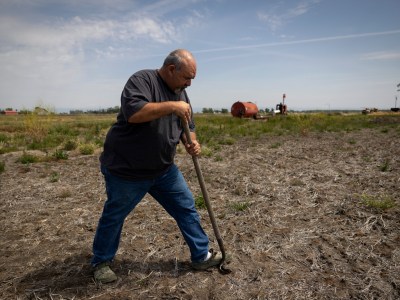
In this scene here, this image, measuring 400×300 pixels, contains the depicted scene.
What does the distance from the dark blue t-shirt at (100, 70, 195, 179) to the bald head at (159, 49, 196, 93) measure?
0.11m

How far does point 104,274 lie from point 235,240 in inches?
68.6

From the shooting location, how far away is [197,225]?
339 cm

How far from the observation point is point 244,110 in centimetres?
2847

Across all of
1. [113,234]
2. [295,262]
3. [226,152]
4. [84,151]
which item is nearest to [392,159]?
[226,152]

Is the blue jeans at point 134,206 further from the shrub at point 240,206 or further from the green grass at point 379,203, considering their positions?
the green grass at point 379,203

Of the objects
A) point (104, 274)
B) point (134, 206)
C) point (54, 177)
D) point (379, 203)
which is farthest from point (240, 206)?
point (54, 177)

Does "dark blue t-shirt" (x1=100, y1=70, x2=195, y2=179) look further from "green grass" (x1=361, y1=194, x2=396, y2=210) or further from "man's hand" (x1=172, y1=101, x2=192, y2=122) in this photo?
"green grass" (x1=361, y1=194, x2=396, y2=210)

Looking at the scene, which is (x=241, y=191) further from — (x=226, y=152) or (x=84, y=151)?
(x=84, y=151)

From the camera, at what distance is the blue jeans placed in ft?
9.90

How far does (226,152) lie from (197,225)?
7.37m

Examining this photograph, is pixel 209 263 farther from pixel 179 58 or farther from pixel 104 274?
pixel 179 58

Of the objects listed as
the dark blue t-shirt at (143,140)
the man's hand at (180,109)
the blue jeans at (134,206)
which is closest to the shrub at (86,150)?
the blue jeans at (134,206)

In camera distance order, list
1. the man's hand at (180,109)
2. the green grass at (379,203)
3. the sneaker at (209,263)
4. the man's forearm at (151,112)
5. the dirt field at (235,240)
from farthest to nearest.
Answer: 1. the green grass at (379,203)
2. the sneaker at (209,263)
3. the dirt field at (235,240)
4. the man's hand at (180,109)
5. the man's forearm at (151,112)

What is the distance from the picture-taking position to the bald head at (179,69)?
110 inches
